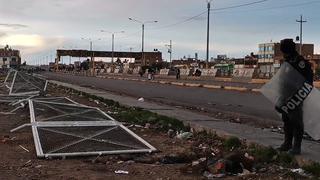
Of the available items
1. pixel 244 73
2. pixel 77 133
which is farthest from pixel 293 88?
pixel 244 73

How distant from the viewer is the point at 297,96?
826 cm

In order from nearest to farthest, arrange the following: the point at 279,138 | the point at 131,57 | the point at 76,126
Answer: the point at 279,138 < the point at 76,126 < the point at 131,57

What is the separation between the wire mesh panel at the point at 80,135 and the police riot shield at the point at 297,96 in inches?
91.5

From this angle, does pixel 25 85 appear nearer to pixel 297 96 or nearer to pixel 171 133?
pixel 171 133

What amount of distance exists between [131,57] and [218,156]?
565 ft

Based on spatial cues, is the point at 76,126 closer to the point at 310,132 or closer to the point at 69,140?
the point at 69,140

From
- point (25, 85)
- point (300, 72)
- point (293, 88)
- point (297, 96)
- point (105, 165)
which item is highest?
point (300, 72)

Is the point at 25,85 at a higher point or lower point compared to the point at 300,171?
higher

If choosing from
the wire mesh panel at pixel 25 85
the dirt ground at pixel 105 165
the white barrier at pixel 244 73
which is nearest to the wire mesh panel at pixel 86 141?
the dirt ground at pixel 105 165

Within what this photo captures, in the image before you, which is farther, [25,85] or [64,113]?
[25,85]

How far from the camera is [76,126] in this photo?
11.9 m

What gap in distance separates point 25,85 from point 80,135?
14937 mm

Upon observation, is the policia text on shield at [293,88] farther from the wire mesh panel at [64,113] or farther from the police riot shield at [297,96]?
the wire mesh panel at [64,113]

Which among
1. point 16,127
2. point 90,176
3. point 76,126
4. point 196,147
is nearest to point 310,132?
point 196,147
